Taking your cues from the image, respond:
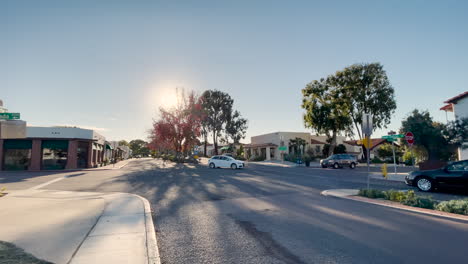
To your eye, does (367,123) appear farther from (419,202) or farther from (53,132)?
(53,132)

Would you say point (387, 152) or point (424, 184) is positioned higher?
point (387, 152)

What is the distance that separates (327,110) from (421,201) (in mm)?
35835

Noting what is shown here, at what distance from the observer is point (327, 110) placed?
4216cm

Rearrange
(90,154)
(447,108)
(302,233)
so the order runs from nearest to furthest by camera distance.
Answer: (302,233), (447,108), (90,154)

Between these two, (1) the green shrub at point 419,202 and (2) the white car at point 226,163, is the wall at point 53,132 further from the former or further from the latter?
(1) the green shrub at point 419,202

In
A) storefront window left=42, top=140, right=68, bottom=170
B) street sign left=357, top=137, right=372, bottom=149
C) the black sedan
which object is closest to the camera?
the black sedan

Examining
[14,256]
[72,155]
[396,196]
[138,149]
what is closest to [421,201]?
[396,196]

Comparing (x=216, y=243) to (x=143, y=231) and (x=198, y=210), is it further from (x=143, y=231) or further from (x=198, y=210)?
(x=198, y=210)

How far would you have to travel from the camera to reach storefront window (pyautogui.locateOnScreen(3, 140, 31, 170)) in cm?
2948

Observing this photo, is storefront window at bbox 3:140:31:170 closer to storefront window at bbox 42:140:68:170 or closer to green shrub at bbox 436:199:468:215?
storefront window at bbox 42:140:68:170

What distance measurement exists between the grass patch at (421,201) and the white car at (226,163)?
19040mm

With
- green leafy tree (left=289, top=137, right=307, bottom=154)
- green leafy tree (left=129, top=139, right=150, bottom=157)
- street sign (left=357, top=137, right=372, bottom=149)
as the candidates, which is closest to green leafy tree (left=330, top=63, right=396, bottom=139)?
green leafy tree (left=289, top=137, right=307, bottom=154)

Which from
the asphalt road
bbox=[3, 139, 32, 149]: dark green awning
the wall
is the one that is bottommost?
the asphalt road

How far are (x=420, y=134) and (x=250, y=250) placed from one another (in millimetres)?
21917
